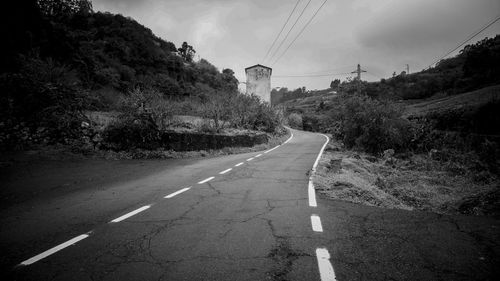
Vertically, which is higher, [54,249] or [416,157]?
[54,249]

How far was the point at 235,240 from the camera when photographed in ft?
12.5

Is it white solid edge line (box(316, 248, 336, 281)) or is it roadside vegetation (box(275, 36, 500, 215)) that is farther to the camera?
roadside vegetation (box(275, 36, 500, 215))

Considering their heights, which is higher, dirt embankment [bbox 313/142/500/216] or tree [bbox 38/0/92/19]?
tree [bbox 38/0/92/19]

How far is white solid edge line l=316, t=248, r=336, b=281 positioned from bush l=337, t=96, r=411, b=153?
1387 centimetres

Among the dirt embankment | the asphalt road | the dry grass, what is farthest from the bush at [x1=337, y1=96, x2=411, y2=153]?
the asphalt road

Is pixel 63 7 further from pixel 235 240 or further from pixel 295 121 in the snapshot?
pixel 295 121

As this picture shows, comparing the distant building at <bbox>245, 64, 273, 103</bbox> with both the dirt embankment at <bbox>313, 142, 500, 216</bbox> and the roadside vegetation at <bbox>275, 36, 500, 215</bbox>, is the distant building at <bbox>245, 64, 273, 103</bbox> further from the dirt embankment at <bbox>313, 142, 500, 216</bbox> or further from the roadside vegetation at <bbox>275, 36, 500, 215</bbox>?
the dirt embankment at <bbox>313, 142, 500, 216</bbox>

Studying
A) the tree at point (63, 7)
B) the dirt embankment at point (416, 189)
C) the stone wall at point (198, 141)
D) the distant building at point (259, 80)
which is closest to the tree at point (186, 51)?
the distant building at point (259, 80)

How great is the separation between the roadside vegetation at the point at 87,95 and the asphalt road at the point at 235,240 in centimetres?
737

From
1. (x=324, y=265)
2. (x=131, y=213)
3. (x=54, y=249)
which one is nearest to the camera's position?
(x=324, y=265)

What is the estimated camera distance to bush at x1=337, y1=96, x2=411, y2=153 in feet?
50.2

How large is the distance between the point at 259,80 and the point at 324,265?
56.3 metres

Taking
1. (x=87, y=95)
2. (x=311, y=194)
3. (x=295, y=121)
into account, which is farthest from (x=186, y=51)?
(x=311, y=194)

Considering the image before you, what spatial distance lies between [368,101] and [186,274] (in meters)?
16.6
